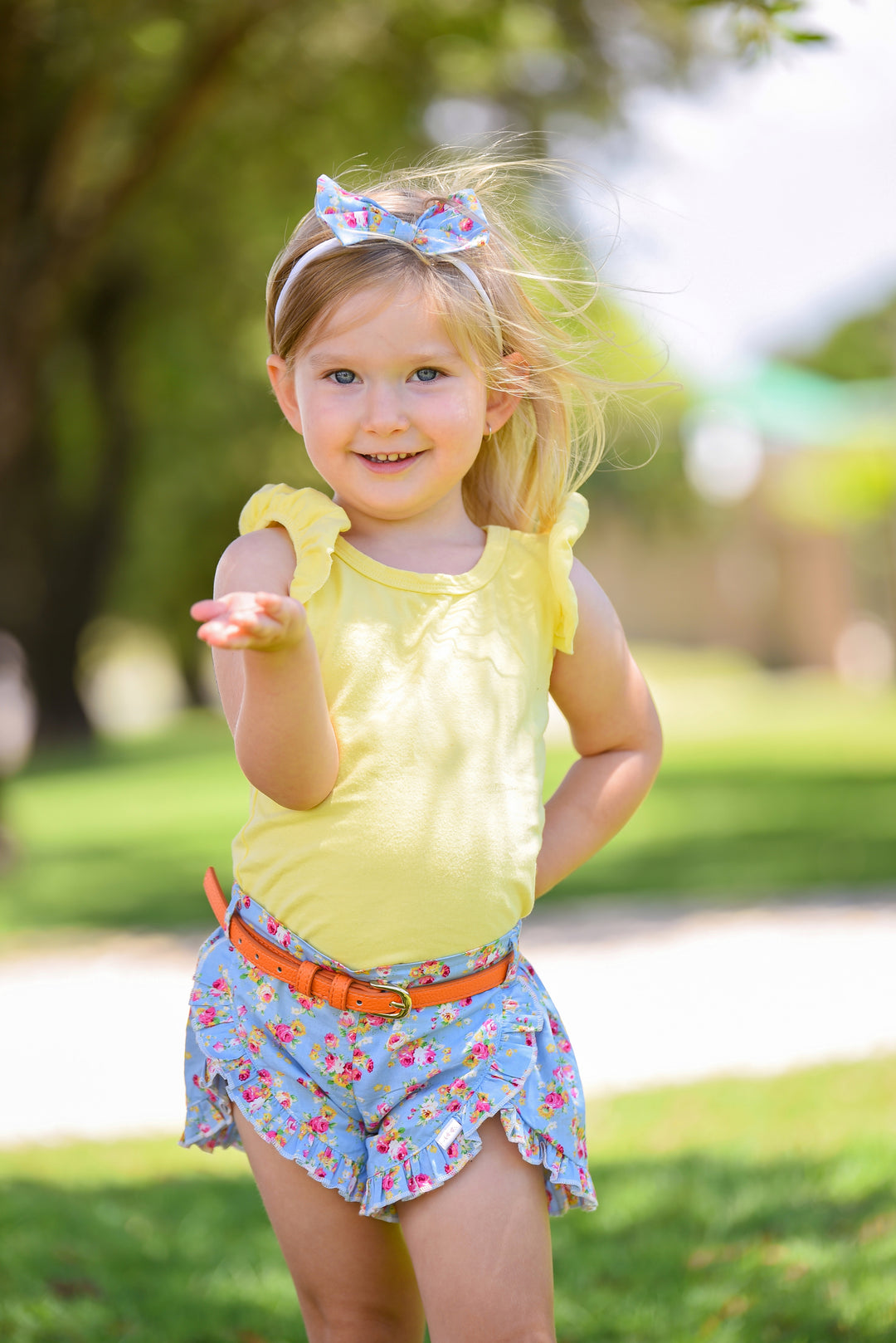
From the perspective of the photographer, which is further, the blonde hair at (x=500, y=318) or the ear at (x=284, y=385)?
the ear at (x=284, y=385)

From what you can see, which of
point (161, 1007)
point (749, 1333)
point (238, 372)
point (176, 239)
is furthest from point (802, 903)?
point (238, 372)

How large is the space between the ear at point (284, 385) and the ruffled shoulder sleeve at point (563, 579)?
40 centimetres

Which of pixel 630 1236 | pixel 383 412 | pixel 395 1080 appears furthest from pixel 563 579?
pixel 630 1236

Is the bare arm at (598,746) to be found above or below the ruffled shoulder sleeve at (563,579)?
below

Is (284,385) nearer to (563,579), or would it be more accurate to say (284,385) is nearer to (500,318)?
(500,318)

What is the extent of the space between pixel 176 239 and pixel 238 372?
13.5 feet

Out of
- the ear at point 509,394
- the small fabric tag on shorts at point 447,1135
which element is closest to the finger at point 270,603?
the ear at point 509,394

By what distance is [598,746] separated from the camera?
224 cm

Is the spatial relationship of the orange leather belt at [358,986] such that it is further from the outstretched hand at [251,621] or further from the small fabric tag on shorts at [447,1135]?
the outstretched hand at [251,621]

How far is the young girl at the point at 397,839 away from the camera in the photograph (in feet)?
6.15

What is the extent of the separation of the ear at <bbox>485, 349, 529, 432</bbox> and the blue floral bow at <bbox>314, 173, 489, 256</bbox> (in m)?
0.18

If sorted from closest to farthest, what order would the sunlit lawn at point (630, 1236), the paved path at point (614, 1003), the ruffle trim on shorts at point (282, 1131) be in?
the ruffle trim on shorts at point (282, 1131)
the sunlit lawn at point (630, 1236)
the paved path at point (614, 1003)

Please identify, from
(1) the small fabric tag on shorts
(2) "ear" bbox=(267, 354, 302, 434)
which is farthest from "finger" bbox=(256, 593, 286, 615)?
(1) the small fabric tag on shorts

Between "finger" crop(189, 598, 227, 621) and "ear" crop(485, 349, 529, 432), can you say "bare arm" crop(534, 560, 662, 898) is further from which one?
"finger" crop(189, 598, 227, 621)
